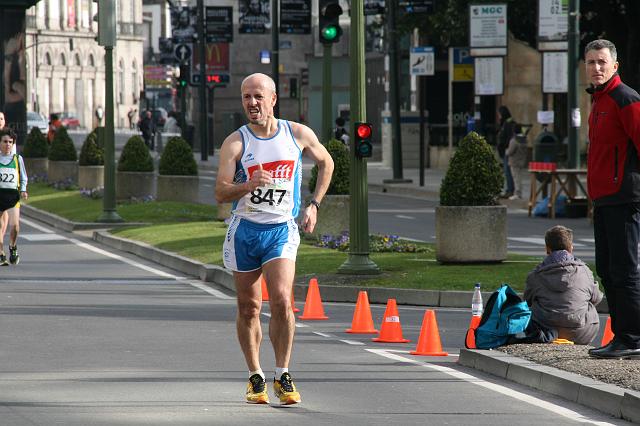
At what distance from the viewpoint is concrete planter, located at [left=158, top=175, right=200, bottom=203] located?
32562 millimetres

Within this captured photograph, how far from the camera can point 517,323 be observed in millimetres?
12203

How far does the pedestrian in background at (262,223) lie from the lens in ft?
32.0

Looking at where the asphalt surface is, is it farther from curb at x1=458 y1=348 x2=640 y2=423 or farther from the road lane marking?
the road lane marking

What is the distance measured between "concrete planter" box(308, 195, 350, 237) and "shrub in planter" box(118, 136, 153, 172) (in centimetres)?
1123

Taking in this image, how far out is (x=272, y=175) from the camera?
9789mm

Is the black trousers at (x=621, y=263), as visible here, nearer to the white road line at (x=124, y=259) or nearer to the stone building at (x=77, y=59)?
the white road line at (x=124, y=259)

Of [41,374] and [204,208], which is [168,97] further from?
[41,374]

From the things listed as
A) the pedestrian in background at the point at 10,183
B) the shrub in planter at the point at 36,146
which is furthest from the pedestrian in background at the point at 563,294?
the shrub in planter at the point at 36,146

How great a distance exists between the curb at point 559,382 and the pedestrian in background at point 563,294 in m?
0.63

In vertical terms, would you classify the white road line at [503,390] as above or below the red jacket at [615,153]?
below

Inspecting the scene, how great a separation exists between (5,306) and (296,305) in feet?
9.36

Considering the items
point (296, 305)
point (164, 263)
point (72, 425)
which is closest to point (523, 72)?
point (164, 263)

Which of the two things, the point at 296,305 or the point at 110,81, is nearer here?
the point at 296,305

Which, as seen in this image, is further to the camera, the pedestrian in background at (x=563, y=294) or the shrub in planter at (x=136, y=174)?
the shrub in planter at (x=136, y=174)
